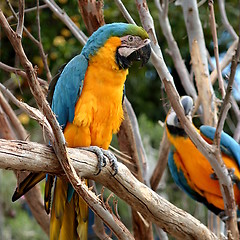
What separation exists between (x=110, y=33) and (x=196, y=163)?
825mm

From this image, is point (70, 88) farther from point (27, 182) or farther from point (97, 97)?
point (27, 182)

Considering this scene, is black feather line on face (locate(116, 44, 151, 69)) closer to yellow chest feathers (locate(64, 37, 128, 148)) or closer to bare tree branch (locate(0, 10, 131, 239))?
yellow chest feathers (locate(64, 37, 128, 148))

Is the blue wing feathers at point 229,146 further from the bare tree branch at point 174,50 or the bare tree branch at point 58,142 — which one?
the bare tree branch at point 58,142

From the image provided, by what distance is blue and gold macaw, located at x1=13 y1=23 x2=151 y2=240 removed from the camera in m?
1.28

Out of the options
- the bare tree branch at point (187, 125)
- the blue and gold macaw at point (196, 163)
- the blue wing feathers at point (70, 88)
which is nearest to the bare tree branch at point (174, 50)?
the blue and gold macaw at point (196, 163)

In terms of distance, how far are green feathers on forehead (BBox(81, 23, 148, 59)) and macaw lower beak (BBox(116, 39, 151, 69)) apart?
3 centimetres

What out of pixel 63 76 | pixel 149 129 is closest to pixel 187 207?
pixel 149 129

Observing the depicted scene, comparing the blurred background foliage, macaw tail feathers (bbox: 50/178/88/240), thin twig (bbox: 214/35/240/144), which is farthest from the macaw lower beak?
the blurred background foliage

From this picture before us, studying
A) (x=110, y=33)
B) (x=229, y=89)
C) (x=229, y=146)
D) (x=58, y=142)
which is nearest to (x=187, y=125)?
(x=229, y=89)

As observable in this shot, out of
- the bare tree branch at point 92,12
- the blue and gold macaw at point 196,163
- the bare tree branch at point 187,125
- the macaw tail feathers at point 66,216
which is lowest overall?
the blue and gold macaw at point 196,163

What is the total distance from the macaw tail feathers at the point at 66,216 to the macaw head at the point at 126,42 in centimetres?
38

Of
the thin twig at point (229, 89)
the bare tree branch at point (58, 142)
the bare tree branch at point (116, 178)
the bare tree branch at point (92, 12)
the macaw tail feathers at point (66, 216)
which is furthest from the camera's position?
the bare tree branch at point (92, 12)

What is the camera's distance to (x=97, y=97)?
1.30 m

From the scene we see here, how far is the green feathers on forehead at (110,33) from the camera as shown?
4.11 feet
